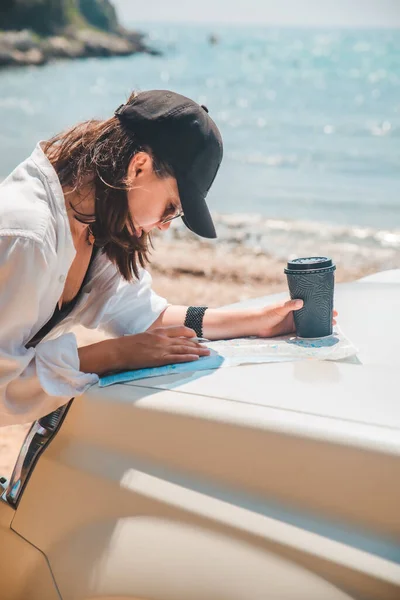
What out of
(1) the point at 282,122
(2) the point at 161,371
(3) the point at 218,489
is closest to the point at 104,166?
(2) the point at 161,371

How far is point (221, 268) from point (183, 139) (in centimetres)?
608

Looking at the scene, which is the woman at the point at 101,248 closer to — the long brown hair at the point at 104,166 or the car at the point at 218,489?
the long brown hair at the point at 104,166

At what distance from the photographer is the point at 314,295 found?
200 cm

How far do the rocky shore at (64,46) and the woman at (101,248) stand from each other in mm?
48210

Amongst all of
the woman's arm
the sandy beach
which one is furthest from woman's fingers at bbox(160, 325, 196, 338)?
the sandy beach

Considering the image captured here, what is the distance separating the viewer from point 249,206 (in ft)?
41.6

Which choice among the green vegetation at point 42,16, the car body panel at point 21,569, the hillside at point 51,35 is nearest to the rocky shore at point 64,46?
the hillside at point 51,35

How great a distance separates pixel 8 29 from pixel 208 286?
160 feet

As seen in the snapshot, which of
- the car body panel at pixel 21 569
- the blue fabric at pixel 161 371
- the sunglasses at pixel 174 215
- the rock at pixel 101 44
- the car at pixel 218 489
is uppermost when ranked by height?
the rock at pixel 101 44

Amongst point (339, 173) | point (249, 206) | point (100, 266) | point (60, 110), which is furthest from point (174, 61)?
point (100, 266)

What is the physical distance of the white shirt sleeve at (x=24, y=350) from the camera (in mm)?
1731

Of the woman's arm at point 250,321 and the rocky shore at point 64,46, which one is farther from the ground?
the rocky shore at point 64,46

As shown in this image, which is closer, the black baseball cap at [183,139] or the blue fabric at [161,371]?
the blue fabric at [161,371]

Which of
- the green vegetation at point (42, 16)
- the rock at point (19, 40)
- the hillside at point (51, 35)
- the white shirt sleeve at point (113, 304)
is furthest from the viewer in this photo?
the green vegetation at point (42, 16)
